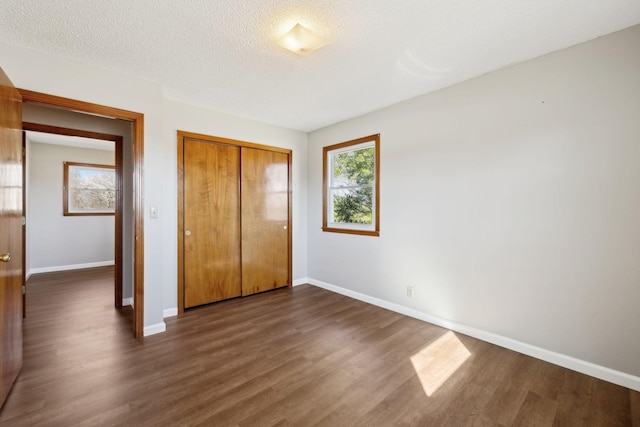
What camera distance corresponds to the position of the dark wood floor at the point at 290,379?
1.68 meters

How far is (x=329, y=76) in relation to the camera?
104 inches

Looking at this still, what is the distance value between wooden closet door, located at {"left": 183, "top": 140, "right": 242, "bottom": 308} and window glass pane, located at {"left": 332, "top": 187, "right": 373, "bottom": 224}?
1.44 metres

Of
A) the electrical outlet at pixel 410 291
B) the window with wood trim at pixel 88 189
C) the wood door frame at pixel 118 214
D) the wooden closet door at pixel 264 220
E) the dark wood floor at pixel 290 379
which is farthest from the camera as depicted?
the window with wood trim at pixel 88 189

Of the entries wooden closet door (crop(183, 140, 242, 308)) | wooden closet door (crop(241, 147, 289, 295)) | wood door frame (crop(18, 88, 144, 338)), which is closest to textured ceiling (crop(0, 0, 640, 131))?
wood door frame (crop(18, 88, 144, 338))

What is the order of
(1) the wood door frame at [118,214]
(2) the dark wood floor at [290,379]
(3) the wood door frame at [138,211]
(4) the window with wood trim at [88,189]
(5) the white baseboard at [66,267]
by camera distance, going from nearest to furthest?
1. (2) the dark wood floor at [290,379]
2. (3) the wood door frame at [138,211]
3. (1) the wood door frame at [118,214]
4. (5) the white baseboard at [66,267]
5. (4) the window with wood trim at [88,189]

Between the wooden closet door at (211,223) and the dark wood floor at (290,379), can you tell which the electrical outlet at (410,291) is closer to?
the dark wood floor at (290,379)

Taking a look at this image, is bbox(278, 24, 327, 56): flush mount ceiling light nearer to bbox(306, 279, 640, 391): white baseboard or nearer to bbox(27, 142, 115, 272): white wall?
bbox(306, 279, 640, 391): white baseboard

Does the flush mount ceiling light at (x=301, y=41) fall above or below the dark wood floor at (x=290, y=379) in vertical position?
above

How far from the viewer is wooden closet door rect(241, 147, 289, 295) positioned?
3.93 meters

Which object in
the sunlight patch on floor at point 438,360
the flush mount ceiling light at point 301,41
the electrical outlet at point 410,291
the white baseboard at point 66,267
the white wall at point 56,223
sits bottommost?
the sunlight patch on floor at point 438,360

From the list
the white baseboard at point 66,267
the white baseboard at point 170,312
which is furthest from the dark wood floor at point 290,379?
the white baseboard at point 66,267

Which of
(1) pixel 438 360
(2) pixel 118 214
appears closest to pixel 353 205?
(1) pixel 438 360

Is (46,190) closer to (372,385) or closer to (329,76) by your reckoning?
(329,76)

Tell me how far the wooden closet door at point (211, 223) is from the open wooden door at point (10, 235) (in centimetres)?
145
